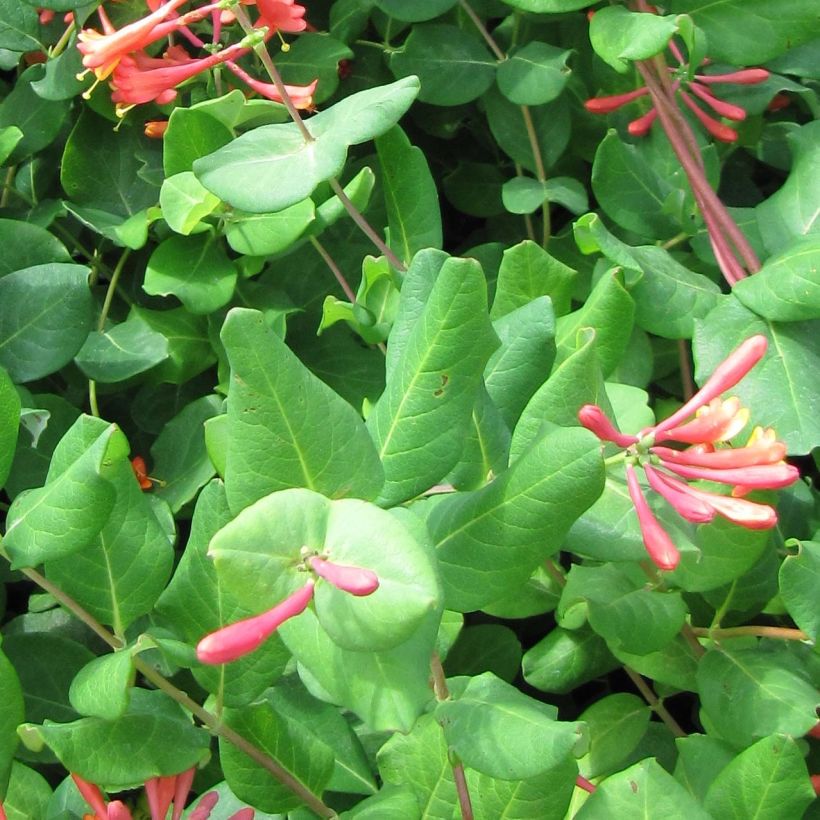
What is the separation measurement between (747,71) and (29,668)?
2.63 feet

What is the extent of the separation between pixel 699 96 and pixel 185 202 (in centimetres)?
50

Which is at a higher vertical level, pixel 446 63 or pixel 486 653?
pixel 446 63

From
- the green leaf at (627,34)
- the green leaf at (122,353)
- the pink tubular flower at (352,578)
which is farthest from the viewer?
the green leaf at (122,353)

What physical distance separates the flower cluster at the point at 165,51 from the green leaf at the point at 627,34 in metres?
0.24

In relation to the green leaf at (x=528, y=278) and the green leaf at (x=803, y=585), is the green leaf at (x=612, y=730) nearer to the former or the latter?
the green leaf at (x=803, y=585)

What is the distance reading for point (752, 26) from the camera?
2.78 feet

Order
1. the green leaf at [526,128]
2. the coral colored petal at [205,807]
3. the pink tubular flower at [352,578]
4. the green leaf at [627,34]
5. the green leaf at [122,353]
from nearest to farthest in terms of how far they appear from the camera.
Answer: the pink tubular flower at [352,578]
the coral colored petal at [205,807]
the green leaf at [627,34]
the green leaf at [122,353]
the green leaf at [526,128]

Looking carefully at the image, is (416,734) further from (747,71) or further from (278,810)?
(747,71)

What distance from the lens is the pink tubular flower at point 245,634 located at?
47 centimetres

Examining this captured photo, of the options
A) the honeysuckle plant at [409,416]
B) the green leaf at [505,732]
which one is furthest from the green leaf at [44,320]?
the green leaf at [505,732]

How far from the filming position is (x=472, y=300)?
0.55m

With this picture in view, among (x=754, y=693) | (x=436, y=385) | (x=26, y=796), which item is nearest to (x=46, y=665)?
(x=26, y=796)

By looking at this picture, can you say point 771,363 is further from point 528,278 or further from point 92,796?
point 92,796

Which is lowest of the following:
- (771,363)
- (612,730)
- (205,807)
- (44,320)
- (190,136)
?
(612,730)
